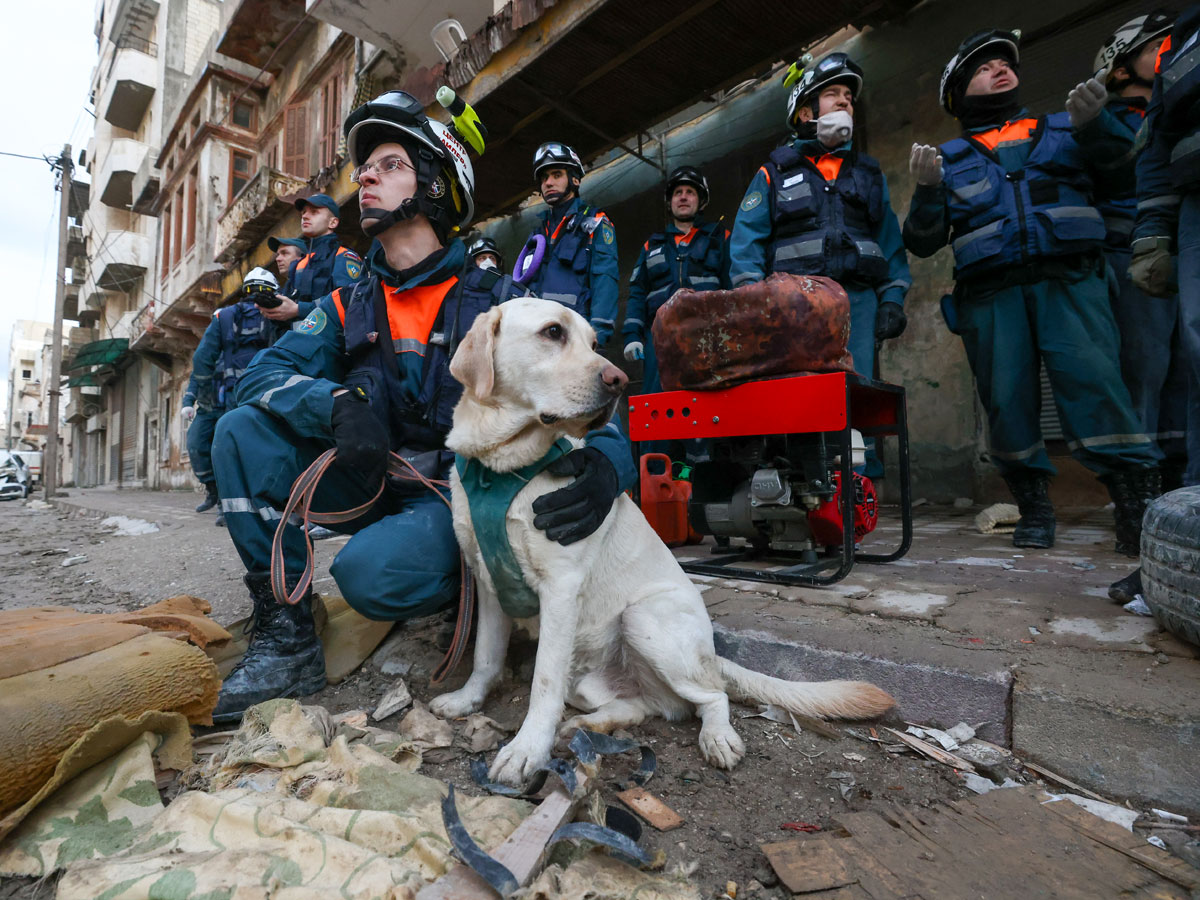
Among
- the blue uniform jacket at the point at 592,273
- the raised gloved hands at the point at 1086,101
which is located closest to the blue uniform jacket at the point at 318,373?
the blue uniform jacket at the point at 592,273

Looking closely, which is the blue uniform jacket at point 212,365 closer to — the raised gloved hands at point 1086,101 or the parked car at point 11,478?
the raised gloved hands at point 1086,101

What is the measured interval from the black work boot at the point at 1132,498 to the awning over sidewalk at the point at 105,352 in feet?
93.5

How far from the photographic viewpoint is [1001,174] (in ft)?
10.0

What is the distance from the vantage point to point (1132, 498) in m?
2.76

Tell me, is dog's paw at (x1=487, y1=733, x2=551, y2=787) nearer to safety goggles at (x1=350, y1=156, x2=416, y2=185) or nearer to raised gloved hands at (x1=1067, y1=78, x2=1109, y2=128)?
safety goggles at (x1=350, y1=156, x2=416, y2=185)

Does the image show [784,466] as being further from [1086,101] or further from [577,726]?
[1086,101]

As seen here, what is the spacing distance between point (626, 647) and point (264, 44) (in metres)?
18.1

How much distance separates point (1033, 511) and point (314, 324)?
3.59 metres

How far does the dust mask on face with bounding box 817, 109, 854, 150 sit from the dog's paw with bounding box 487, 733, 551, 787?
3373mm

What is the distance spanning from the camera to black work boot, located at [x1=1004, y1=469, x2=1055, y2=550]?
3.06 metres

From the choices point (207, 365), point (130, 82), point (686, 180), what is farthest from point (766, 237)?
point (130, 82)

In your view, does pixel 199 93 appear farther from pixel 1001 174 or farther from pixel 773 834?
pixel 773 834


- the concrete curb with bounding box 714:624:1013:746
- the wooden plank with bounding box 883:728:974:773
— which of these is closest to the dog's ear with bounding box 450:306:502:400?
the concrete curb with bounding box 714:624:1013:746

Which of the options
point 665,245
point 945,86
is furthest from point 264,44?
point 945,86
